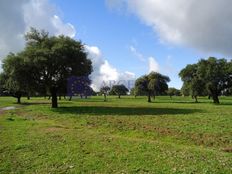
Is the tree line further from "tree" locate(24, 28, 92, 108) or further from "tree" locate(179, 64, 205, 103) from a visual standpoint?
"tree" locate(179, 64, 205, 103)

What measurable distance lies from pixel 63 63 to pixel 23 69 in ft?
18.2

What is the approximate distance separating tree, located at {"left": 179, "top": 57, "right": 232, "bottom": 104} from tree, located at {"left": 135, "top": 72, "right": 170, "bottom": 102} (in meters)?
19.5

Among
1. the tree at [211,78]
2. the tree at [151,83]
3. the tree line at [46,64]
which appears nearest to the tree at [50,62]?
the tree line at [46,64]

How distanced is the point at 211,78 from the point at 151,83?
2552cm

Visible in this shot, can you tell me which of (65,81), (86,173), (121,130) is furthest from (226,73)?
(86,173)

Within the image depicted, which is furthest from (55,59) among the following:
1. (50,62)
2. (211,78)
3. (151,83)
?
(151,83)

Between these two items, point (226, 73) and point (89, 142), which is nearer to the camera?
point (89, 142)

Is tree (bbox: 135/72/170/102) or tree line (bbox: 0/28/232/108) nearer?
tree line (bbox: 0/28/232/108)

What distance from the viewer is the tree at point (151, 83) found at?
9519 centimetres

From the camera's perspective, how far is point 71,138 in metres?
17.6

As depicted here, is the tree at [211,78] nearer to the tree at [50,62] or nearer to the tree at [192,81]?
the tree at [192,81]

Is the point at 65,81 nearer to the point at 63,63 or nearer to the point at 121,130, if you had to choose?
the point at 63,63

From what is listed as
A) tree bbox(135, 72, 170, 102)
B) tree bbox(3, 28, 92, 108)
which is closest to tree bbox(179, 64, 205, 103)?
tree bbox(135, 72, 170, 102)

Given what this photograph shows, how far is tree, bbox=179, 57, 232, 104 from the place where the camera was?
2822 inches
